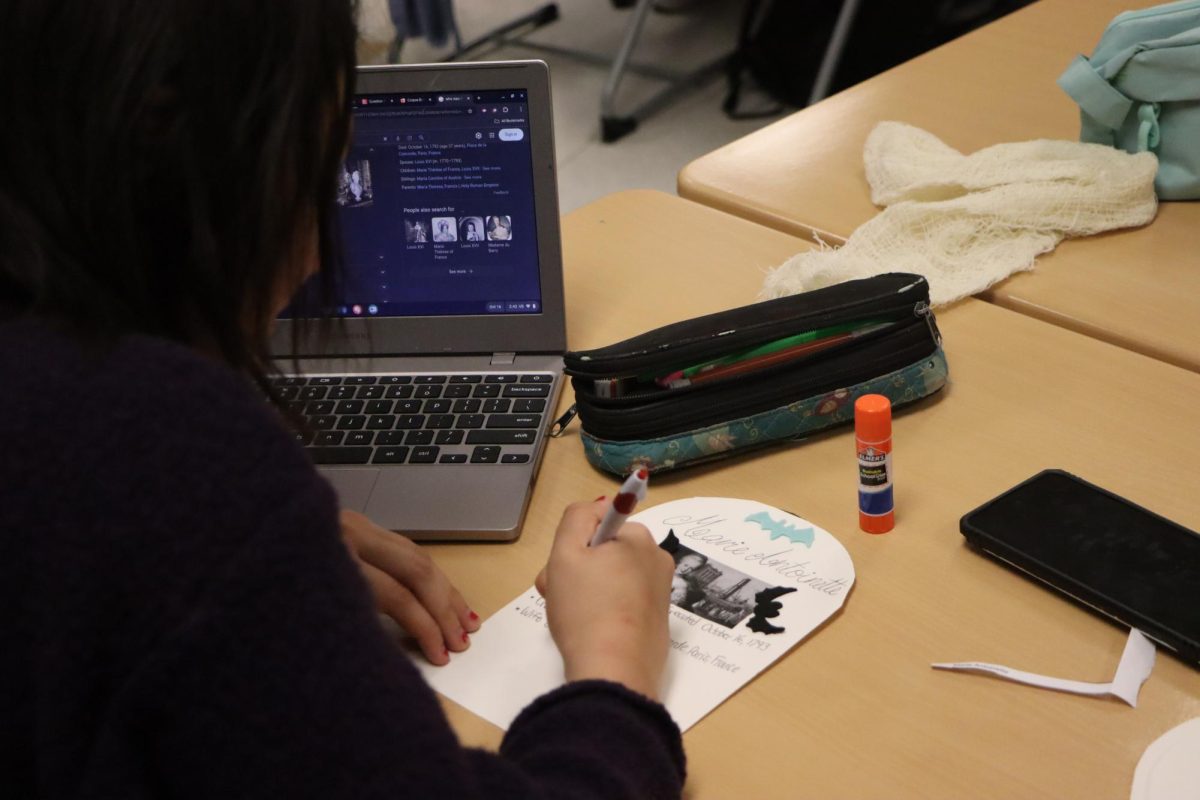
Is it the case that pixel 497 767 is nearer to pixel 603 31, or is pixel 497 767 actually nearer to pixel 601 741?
pixel 601 741

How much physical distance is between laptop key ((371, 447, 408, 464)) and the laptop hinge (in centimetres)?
15

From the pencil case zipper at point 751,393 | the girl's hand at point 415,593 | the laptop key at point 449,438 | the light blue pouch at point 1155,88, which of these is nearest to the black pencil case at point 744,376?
the pencil case zipper at point 751,393

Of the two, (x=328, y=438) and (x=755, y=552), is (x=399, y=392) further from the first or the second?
(x=755, y=552)

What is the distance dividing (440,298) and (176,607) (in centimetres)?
65

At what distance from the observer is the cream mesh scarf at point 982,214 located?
1.22 metres

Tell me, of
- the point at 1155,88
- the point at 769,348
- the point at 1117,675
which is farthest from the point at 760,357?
the point at 1155,88

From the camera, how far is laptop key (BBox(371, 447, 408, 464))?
102cm

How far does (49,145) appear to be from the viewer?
1.92ft

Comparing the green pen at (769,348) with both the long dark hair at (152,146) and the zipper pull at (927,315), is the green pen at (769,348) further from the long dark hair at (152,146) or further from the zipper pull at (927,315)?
the long dark hair at (152,146)

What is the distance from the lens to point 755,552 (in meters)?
0.90

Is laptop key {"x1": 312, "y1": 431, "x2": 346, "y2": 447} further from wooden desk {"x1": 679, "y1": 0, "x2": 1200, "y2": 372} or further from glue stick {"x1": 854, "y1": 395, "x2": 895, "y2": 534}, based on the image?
wooden desk {"x1": 679, "y1": 0, "x2": 1200, "y2": 372}

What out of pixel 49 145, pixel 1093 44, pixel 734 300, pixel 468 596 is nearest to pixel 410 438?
pixel 468 596

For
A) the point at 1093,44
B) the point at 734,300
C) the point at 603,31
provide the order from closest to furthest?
the point at 734,300 < the point at 1093,44 < the point at 603,31

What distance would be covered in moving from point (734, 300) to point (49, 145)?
765 millimetres
